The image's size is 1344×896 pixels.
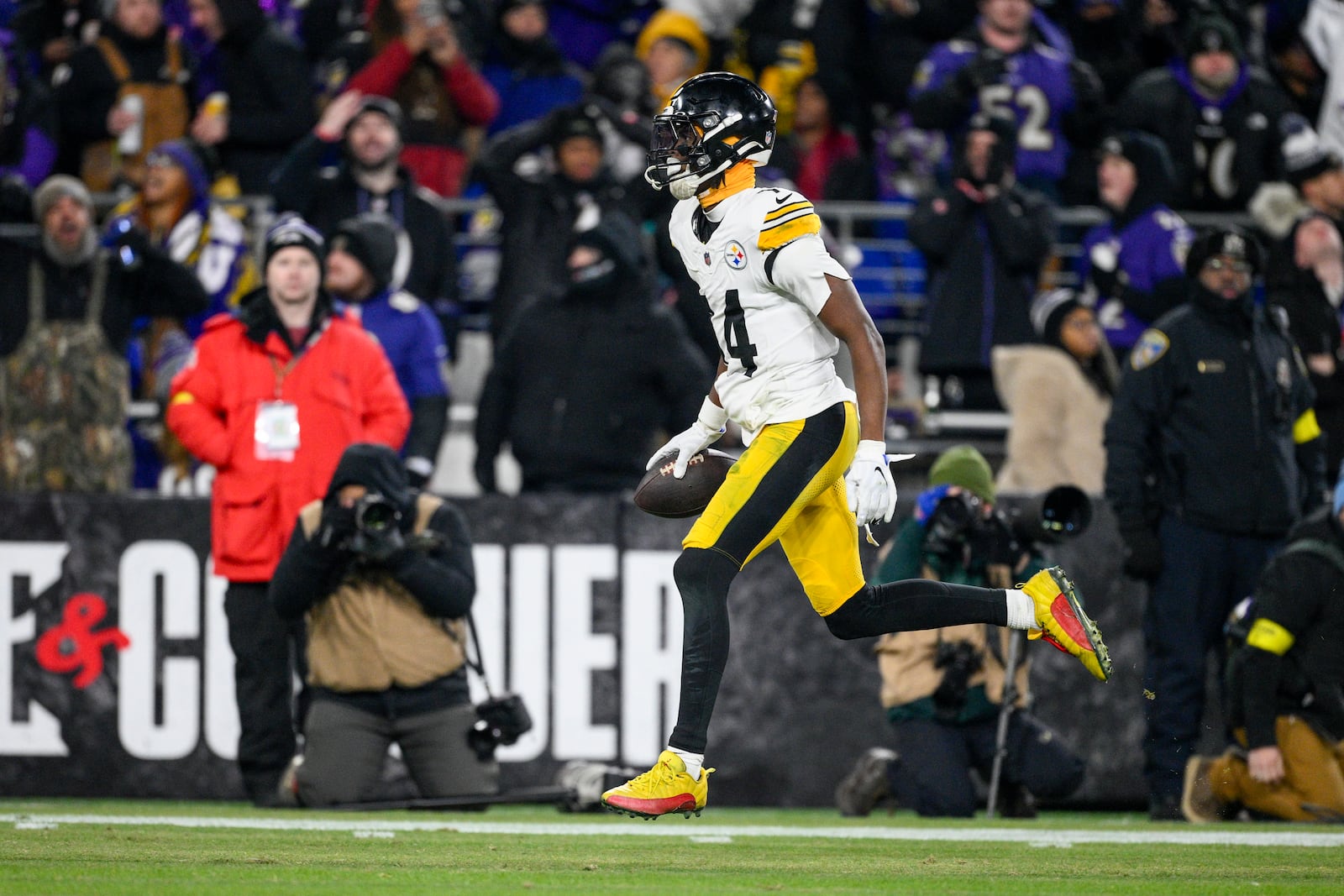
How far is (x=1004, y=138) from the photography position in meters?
10.2

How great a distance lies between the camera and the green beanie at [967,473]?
8102 millimetres

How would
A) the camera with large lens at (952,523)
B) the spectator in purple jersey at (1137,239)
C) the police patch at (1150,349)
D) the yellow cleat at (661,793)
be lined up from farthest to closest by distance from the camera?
the spectator in purple jersey at (1137,239) → the police patch at (1150,349) → the camera with large lens at (952,523) → the yellow cleat at (661,793)

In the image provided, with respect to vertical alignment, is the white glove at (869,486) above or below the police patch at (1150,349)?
below

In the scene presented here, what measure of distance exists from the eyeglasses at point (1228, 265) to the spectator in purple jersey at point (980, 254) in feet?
5.48

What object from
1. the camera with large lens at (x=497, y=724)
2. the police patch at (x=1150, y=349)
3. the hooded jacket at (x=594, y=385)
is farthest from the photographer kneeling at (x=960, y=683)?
the hooded jacket at (x=594, y=385)

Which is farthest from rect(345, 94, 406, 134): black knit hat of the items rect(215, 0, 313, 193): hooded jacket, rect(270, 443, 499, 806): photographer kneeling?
rect(270, 443, 499, 806): photographer kneeling

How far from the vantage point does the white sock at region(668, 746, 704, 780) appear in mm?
5656

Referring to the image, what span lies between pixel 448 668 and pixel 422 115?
161 inches

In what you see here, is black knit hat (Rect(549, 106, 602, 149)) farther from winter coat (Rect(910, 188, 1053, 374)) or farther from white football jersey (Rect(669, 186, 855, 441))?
white football jersey (Rect(669, 186, 855, 441))

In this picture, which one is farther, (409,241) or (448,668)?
(409,241)

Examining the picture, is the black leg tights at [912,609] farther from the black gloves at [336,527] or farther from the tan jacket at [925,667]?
the black gloves at [336,527]

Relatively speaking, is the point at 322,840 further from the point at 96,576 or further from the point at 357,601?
the point at 96,576

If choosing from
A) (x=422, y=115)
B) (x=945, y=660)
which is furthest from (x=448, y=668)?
(x=422, y=115)

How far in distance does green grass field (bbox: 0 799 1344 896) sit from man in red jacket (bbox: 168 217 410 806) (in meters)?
0.63
